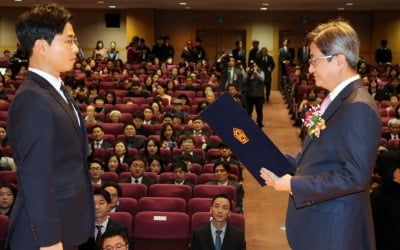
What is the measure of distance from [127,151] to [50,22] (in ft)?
21.4

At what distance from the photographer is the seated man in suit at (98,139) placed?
9.05 m

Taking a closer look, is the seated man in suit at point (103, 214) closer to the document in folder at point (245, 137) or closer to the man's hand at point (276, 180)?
the document in folder at point (245, 137)

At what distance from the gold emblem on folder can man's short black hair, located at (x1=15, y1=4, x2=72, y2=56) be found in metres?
0.83

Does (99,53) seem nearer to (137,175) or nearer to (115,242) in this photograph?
(137,175)

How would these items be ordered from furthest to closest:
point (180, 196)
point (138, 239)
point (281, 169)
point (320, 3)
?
1. point (320, 3)
2. point (180, 196)
3. point (138, 239)
4. point (281, 169)

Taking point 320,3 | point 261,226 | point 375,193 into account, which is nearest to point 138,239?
point 261,226

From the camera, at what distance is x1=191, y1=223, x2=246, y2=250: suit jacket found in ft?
17.5

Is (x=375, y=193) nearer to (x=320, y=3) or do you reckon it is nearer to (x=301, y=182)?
(x=301, y=182)

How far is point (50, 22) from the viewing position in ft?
7.13

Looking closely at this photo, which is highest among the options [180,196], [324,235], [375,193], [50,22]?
[50,22]

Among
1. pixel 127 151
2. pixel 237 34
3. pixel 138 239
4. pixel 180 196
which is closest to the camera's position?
pixel 138 239

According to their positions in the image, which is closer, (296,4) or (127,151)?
(127,151)

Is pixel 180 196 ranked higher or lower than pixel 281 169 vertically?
lower

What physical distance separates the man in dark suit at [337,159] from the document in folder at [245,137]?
0.46 feet
